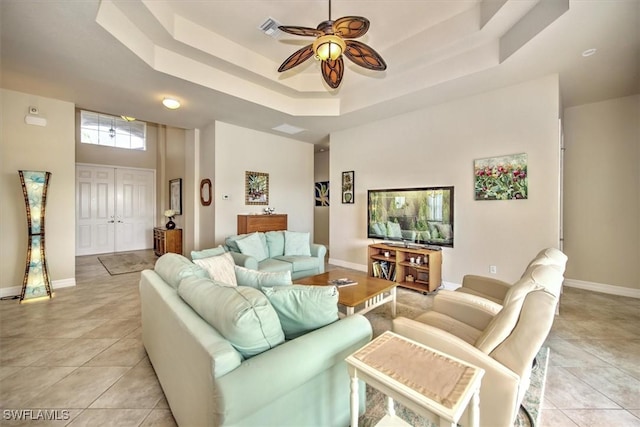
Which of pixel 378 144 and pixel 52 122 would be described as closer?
pixel 52 122

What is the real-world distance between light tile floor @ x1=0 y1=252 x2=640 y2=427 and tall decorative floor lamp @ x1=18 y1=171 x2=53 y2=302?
0.26m

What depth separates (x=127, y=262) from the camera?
18.5 feet

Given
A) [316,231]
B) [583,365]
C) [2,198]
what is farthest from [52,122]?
[583,365]

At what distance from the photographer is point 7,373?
189cm

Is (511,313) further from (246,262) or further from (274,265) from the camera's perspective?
(274,265)

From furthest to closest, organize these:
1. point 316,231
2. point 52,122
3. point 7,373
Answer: point 316,231 < point 52,122 < point 7,373

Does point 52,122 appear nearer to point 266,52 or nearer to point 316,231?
point 266,52

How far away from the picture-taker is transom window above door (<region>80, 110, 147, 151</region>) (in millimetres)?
6461

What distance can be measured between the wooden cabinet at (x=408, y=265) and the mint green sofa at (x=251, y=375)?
2501 mm

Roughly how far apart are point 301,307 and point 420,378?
0.62m

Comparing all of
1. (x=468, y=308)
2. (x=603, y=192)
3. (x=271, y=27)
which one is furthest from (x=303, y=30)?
(x=603, y=192)

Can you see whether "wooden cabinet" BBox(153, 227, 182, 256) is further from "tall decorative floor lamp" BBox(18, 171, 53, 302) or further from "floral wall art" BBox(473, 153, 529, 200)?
"floral wall art" BBox(473, 153, 529, 200)

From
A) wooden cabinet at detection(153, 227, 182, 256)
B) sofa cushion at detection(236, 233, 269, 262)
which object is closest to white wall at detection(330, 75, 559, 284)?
sofa cushion at detection(236, 233, 269, 262)

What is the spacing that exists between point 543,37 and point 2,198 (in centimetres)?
661
